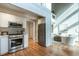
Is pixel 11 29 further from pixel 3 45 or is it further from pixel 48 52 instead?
pixel 48 52

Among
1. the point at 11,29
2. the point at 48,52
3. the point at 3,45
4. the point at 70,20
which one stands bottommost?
the point at 48,52

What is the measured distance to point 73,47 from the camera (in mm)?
5105

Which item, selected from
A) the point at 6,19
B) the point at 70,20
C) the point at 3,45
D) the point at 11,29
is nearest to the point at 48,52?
the point at 70,20

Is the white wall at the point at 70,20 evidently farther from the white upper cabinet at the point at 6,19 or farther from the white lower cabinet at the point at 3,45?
the white lower cabinet at the point at 3,45

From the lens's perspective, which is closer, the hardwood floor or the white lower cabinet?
the white lower cabinet

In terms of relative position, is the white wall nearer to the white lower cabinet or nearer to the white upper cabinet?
the white upper cabinet

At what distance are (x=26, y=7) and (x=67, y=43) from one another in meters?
3.15

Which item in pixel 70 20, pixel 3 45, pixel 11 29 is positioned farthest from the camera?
pixel 11 29

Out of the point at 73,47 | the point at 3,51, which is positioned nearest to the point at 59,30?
the point at 73,47

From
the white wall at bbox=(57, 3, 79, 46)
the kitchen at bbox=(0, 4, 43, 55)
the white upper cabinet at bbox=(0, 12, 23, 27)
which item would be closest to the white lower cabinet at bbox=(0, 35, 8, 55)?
the kitchen at bbox=(0, 4, 43, 55)

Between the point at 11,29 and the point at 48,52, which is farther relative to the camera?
the point at 11,29

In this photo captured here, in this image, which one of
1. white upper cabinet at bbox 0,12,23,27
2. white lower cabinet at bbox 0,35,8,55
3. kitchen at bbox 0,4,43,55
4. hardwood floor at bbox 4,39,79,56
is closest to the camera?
white lower cabinet at bbox 0,35,8,55

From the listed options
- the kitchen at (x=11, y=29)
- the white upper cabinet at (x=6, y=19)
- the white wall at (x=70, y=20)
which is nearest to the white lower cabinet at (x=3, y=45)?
the kitchen at (x=11, y=29)

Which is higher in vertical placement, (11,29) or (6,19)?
(6,19)
